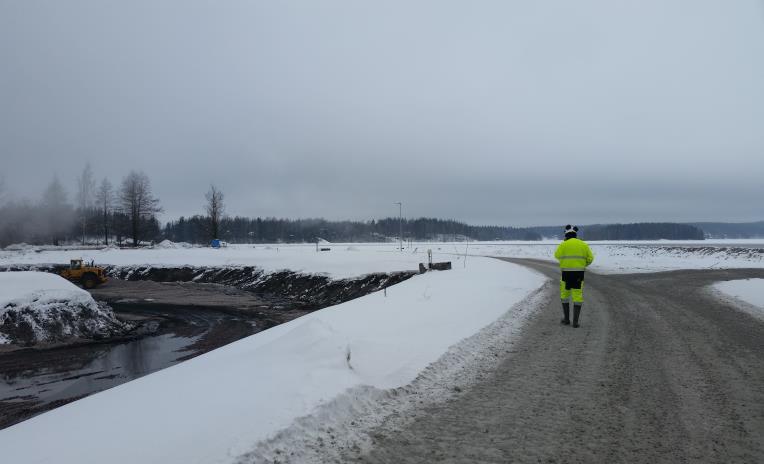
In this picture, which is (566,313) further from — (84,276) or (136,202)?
(136,202)

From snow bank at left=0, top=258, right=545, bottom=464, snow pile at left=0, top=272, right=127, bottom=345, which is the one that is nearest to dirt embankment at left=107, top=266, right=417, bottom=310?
snow pile at left=0, top=272, right=127, bottom=345

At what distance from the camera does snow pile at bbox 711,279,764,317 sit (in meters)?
12.4

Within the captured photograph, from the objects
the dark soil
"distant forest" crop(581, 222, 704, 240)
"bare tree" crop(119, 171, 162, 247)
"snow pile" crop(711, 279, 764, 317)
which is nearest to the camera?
the dark soil

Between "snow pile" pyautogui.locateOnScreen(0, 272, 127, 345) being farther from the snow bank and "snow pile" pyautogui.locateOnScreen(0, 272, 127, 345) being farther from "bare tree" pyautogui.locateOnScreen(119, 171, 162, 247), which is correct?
"bare tree" pyautogui.locateOnScreen(119, 171, 162, 247)

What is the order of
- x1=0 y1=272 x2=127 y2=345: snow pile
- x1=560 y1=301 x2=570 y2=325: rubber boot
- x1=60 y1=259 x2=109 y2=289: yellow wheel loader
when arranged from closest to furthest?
1. x1=560 y1=301 x2=570 y2=325: rubber boot
2. x1=0 y1=272 x2=127 y2=345: snow pile
3. x1=60 y1=259 x2=109 y2=289: yellow wheel loader

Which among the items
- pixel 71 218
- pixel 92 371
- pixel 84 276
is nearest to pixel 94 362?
pixel 92 371

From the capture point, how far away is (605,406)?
4.77 metres

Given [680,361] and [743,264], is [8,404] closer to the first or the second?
[680,361]

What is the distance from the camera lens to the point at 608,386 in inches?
215

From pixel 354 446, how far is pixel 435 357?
2951mm

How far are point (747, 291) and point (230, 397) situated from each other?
17.7 m

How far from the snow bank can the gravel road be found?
963 millimetres

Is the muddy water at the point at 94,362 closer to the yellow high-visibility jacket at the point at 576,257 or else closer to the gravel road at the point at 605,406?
the gravel road at the point at 605,406

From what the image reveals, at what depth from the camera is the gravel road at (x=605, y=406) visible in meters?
3.75
